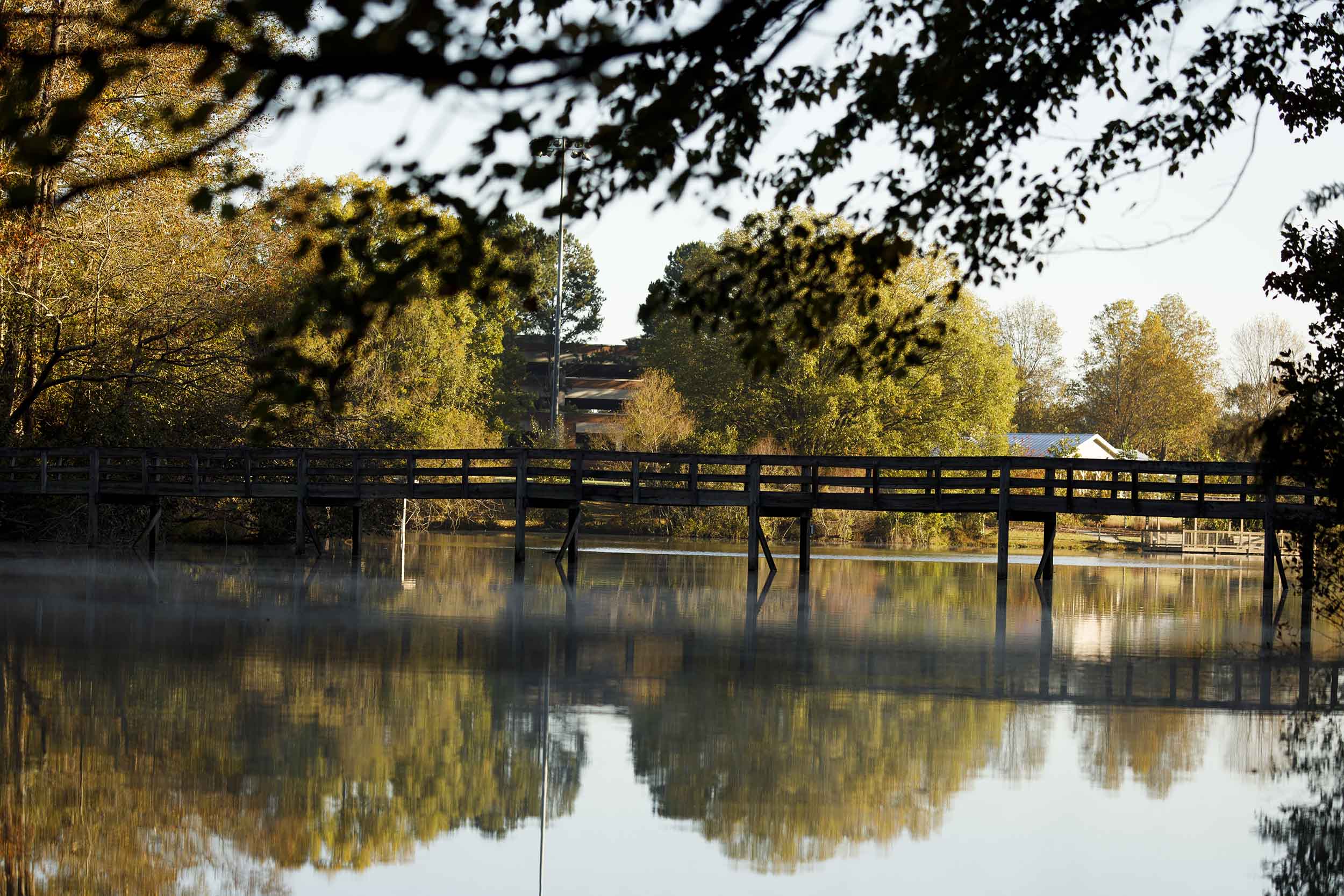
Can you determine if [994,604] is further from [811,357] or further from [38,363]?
[811,357]

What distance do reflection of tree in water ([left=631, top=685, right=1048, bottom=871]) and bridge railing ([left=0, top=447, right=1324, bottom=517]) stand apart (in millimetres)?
13222

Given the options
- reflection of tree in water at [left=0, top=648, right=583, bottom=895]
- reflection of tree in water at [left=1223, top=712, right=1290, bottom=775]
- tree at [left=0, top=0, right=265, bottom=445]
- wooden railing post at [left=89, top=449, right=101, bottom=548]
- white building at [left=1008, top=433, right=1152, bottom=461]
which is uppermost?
tree at [left=0, top=0, right=265, bottom=445]

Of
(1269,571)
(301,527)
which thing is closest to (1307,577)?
(1269,571)

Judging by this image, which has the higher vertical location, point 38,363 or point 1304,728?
point 38,363

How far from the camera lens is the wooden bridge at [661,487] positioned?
25641 mm

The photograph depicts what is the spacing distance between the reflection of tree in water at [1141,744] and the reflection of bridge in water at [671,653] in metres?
0.52

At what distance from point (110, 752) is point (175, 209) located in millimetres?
24704

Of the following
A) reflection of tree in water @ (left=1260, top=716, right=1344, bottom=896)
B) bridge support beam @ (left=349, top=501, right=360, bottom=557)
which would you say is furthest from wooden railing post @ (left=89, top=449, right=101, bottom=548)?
reflection of tree in water @ (left=1260, top=716, right=1344, bottom=896)

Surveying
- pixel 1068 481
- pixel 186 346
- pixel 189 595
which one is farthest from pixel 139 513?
pixel 1068 481

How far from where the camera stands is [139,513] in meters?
33.0

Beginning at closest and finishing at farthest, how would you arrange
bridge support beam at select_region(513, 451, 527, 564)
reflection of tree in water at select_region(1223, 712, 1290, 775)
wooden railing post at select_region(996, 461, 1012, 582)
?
reflection of tree in water at select_region(1223, 712, 1290, 775) → wooden railing post at select_region(996, 461, 1012, 582) → bridge support beam at select_region(513, 451, 527, 564)

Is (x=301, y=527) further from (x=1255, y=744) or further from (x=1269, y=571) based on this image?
(x=1255, y=744)

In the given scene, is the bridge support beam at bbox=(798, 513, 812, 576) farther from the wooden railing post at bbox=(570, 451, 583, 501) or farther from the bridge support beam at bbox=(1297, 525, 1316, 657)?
the bridge support beam at bbox=(1297, 525, 1316, 657)

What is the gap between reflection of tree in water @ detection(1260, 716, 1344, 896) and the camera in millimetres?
6520
